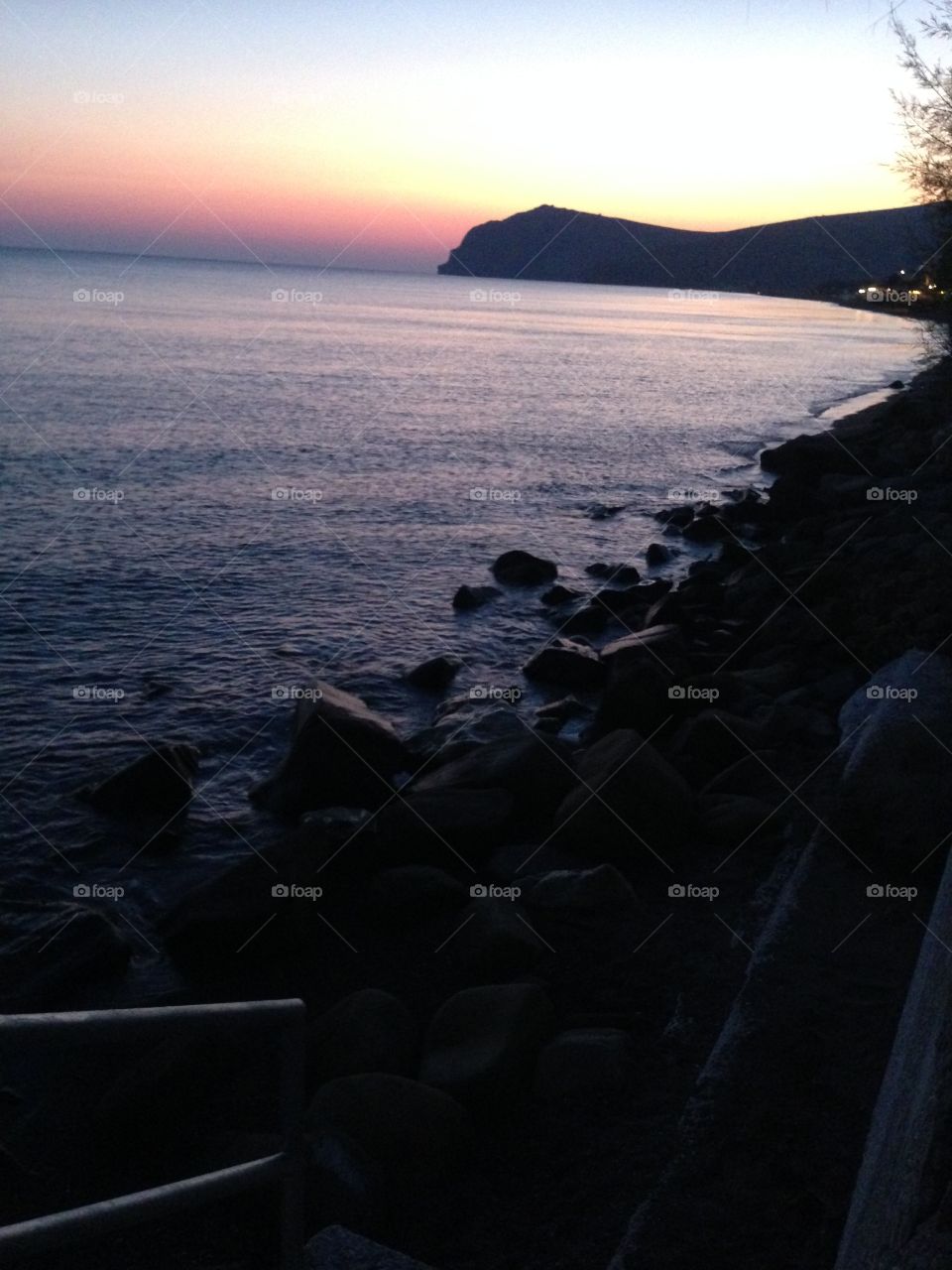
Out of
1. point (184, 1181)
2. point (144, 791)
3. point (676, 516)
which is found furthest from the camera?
point (676, 516)

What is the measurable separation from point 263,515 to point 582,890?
711 inches

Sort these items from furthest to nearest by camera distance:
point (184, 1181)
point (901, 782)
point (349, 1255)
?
point (901, 782), point (349, 1255), point (184, 1181)

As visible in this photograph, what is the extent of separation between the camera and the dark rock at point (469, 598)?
18266 millimetres

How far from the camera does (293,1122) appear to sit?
2922 millimetres

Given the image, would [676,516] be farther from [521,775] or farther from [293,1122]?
[293,1122]

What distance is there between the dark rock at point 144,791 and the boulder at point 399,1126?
5.41 metres

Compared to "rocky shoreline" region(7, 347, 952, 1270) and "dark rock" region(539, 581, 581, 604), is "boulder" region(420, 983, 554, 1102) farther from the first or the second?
"dark rock" region(539, 581, 581, 604)

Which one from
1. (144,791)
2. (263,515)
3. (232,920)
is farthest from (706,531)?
(232,920)

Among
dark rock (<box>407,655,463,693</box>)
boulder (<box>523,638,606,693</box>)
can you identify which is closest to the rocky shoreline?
boulder (<box>523,638,606,693</box>)

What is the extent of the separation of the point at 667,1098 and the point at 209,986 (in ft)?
11.7

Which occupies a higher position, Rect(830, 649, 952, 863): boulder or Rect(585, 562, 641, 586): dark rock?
Rect(830, 649, 952, 863): boulder

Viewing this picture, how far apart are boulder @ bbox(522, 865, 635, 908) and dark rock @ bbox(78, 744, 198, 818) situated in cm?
422

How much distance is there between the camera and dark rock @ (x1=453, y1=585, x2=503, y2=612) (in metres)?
18.3

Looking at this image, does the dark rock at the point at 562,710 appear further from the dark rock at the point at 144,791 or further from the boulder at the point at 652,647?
the dark rock at the point at 144,791
